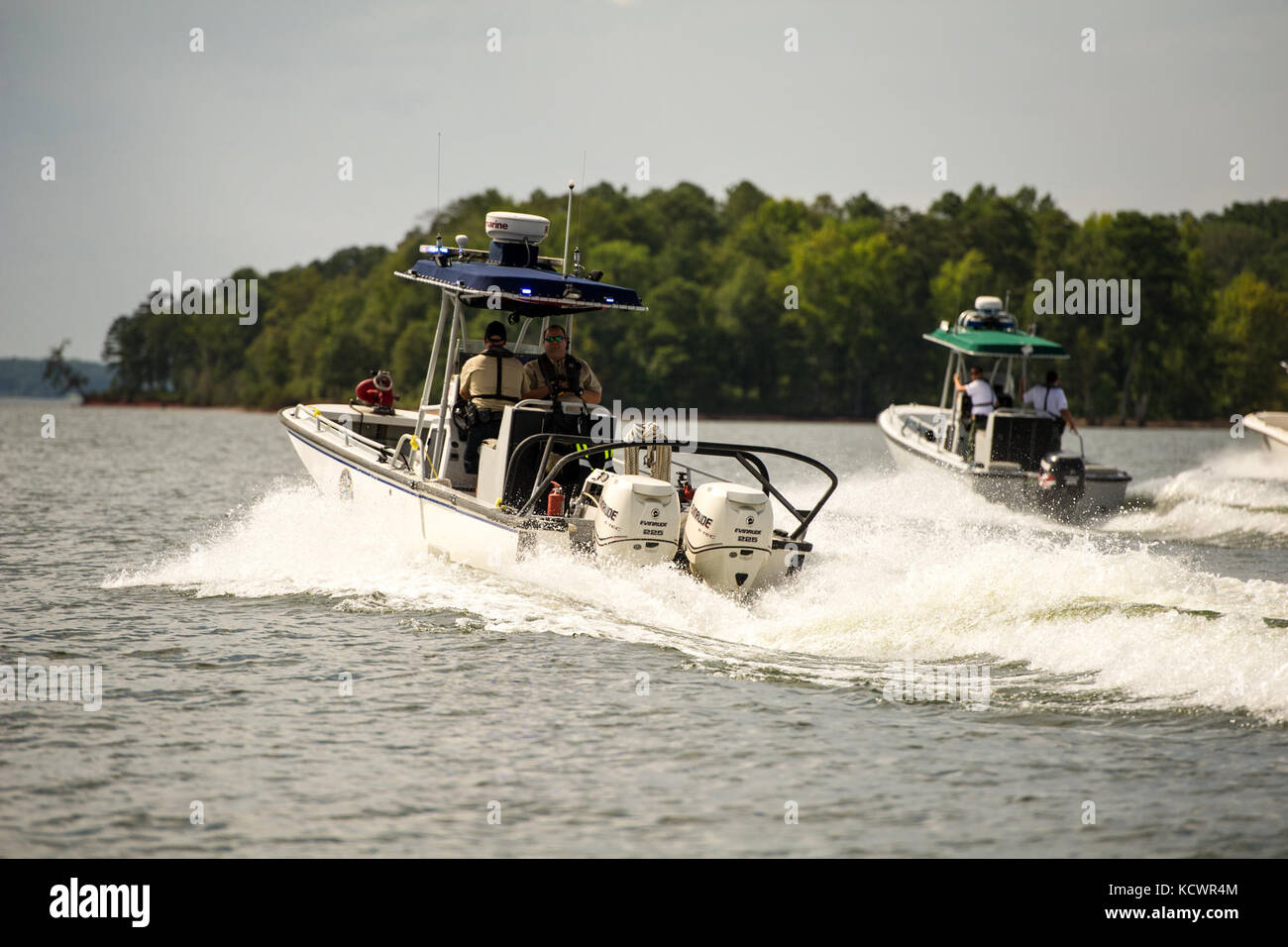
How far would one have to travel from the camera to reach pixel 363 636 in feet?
31.8

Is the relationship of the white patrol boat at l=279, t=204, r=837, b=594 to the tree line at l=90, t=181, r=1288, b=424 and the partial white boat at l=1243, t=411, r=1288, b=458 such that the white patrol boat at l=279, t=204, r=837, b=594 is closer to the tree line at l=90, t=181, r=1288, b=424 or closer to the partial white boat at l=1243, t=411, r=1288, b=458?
the partial white boat at l=1243, t=411, r=1288, b=458

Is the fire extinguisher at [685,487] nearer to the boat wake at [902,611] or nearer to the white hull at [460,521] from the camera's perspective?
the white hull at [460,521]

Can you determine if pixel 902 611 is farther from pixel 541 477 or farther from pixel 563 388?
pixel 563 388

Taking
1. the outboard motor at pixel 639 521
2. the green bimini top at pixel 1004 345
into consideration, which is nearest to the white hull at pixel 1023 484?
the green bimini top at pixel 1004 345

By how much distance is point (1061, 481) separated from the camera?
18.3 metres

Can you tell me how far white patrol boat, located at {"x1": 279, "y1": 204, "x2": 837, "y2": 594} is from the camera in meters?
9.88

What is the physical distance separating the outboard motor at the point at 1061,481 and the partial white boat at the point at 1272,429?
660 cm

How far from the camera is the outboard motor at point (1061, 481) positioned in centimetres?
1830

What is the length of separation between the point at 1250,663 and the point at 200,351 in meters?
128

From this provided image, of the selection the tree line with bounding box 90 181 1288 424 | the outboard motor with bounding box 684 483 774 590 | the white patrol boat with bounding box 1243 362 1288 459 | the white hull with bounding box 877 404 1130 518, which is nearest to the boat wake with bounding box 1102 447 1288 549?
the white patrol boat with bounding box 1243 362 1288 459

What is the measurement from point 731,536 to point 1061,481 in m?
10.1

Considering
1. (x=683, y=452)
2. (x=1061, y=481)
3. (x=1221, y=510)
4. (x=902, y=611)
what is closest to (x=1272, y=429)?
(x=1221, y=510)

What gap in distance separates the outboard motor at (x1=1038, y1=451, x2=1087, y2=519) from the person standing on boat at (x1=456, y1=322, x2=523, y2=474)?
951cm

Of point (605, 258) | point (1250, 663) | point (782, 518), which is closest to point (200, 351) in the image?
point (605, 258)
